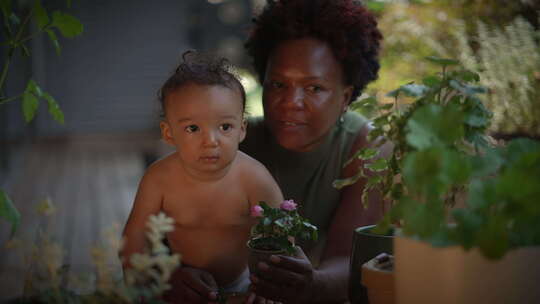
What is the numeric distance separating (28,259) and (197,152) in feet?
1.81

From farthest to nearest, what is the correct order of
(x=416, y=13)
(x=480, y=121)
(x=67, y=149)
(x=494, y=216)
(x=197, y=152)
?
(x=67, y=149) < (x=416, y=13) < (x=197, y=152) < (x=480, y=121) < (x=494, y=216)

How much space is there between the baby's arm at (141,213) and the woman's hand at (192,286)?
0.12m

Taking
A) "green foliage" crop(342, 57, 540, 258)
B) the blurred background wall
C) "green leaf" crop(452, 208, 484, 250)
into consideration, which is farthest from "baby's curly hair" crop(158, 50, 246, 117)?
the blurred background wall

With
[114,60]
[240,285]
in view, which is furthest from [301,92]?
[114,60]

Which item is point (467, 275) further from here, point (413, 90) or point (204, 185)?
point (204, 185)

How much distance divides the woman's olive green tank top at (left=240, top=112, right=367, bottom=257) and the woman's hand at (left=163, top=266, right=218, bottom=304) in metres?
0.66

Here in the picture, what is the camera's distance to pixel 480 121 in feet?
3.29

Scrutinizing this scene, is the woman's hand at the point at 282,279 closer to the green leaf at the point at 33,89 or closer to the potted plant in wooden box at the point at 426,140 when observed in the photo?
the potted plant in wooden box at the point at 426,140

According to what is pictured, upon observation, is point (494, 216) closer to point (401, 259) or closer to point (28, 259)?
point (401, 259)

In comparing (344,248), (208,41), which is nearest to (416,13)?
(208,41)

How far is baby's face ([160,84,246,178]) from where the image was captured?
139 centimetres

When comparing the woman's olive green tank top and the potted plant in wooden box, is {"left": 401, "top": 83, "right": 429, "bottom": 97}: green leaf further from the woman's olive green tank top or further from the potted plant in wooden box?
the woman's olive green tank top

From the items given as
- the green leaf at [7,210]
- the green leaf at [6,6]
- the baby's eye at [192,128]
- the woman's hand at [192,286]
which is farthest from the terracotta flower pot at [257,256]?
the green leaf at [6,6]

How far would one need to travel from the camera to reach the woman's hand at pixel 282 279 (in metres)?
1.19
